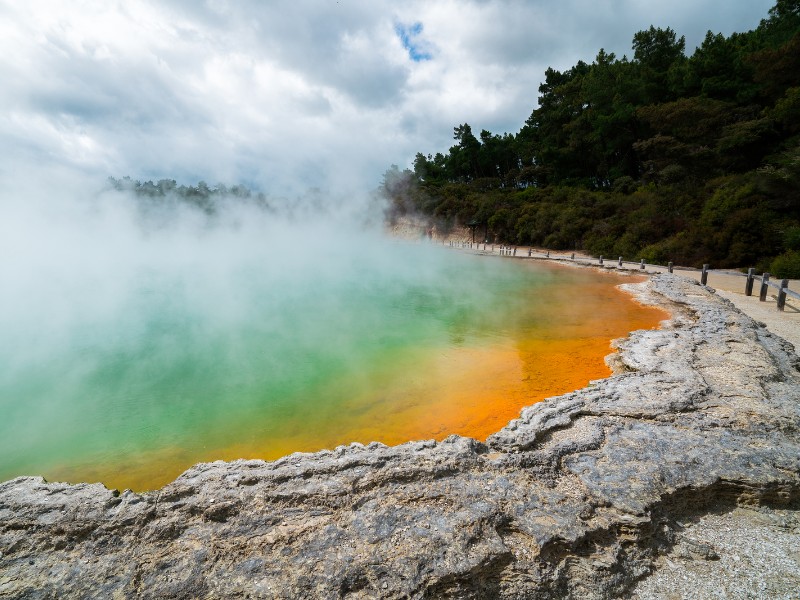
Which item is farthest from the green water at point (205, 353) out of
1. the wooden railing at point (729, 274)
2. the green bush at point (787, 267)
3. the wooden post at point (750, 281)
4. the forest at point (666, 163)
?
the forest at point (666, 163)

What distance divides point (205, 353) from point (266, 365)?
110cm

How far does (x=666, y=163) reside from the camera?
18.5 m

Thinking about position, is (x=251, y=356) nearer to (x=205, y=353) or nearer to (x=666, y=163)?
(x=205, y=353)

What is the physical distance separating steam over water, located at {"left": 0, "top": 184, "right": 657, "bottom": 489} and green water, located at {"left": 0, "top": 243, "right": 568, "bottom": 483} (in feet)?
0.07

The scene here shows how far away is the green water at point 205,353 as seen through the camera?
135 inches

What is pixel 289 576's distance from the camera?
1.52 meters

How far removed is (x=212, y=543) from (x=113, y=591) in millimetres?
344

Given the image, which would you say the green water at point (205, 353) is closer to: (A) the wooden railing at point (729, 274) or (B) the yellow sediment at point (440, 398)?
(B) the yellow sediment at point (440, 398)

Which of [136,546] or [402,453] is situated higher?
[402,453]

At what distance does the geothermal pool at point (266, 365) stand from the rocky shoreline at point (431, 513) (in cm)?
97

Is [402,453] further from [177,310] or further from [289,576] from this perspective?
[177,310]

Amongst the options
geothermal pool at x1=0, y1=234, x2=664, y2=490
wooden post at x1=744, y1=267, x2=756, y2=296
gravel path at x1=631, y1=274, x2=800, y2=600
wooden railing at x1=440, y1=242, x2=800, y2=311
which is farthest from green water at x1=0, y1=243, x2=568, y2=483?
wooden post at x1=744, y1=267, x2=756, y2=296

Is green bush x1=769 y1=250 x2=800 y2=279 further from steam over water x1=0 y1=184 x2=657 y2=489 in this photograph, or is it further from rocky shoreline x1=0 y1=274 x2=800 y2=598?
rocky shoreline x1=0 y1=274 x2=800 y2=598

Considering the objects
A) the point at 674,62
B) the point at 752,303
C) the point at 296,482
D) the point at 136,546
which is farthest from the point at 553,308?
the point at 674,62
